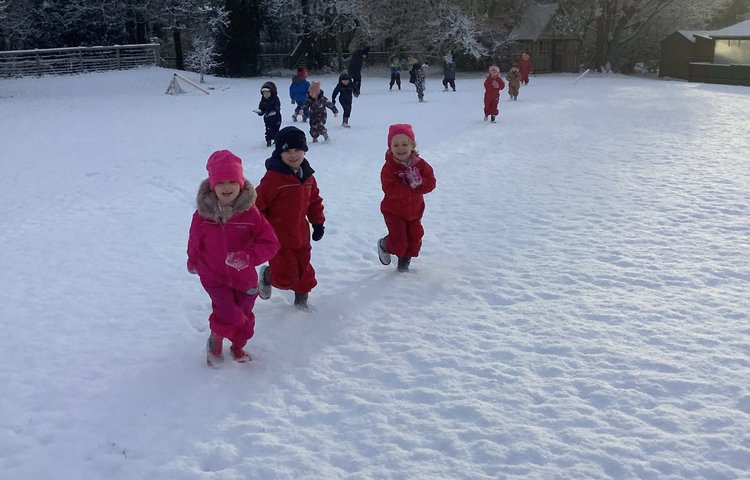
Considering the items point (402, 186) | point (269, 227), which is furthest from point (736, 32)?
point (269, 227)

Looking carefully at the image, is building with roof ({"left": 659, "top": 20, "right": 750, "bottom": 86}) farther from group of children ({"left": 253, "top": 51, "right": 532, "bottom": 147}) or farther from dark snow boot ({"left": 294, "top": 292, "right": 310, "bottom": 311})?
dark snow boot ({"left": 294, "top": 292, "right": 310, "bottom": 311})

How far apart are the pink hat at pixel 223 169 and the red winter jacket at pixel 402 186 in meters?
2.07

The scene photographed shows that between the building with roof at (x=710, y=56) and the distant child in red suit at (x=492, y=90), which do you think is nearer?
the distant child in red suit at (x=492, y=90)

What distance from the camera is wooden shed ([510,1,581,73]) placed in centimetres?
4125

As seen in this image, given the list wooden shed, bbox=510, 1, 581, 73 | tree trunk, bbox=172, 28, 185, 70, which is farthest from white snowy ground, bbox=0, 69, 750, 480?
wooden shed, bbox=510, 1, 581, 73

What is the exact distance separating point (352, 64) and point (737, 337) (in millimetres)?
21395

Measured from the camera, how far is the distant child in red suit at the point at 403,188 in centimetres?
607

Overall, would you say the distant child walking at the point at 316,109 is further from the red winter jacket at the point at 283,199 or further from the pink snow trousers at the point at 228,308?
the pink snow trousers at the point at 228,308

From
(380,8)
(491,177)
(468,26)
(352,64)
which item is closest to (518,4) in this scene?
(468,26)

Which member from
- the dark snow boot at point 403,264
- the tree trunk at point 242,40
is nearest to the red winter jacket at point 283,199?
the dark snow boot at point 403,264

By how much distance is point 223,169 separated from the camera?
4277 millimetres

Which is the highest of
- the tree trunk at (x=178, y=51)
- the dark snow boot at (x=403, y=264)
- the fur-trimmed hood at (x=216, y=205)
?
the tree trunk at (x=178, y=51)

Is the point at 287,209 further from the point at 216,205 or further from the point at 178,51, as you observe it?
the point at 178,51

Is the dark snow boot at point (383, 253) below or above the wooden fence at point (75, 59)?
below
